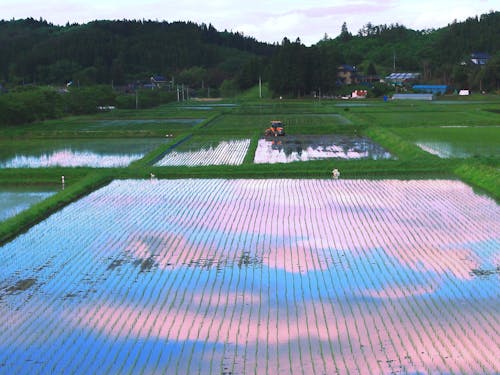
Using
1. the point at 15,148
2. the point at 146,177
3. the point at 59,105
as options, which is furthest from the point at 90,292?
the point at 59,105

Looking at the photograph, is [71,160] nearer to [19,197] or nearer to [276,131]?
[19,197]

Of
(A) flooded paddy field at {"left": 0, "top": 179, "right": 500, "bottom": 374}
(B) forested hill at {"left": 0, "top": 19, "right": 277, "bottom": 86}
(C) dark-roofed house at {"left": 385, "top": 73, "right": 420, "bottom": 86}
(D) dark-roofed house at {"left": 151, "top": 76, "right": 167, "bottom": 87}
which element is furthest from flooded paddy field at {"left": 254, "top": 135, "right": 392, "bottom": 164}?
(D) dark-roofed house at {"left": 151, "top": 76, "right": 167, "bottom": 87}

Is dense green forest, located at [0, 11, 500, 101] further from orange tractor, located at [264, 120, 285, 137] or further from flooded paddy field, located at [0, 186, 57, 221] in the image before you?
flooded paddy field, located at [0, 186, 57, 221]

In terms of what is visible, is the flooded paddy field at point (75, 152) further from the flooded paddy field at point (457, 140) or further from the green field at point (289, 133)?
the flooded paddy field at point (457, 140)

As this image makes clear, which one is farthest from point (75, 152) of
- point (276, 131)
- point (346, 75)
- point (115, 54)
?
point (115, 54)

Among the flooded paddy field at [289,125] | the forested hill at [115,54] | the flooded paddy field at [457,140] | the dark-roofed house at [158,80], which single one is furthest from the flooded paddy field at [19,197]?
the dark-roofed house at [158,80]

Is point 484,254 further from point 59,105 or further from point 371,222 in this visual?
point 59,105
